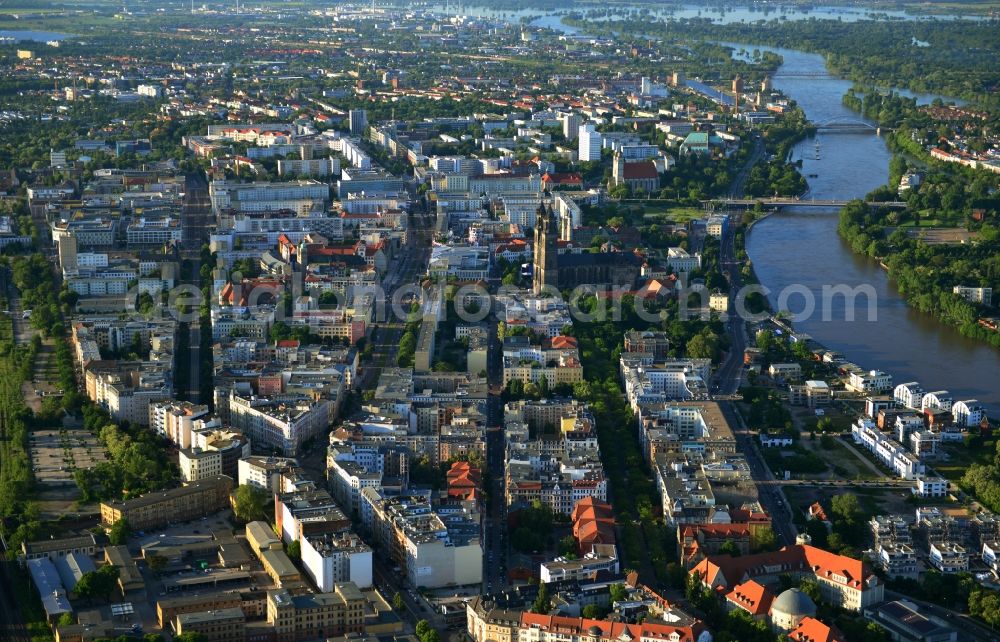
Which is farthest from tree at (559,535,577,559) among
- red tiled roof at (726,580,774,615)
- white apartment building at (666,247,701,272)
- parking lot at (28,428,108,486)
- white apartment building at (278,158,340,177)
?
white apartment building at (278,158,340,177)

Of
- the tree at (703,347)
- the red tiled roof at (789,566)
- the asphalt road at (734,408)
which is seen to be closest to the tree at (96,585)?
the red tiled roof at (789,566)

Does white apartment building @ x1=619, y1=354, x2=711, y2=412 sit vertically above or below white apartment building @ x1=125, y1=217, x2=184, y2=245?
above

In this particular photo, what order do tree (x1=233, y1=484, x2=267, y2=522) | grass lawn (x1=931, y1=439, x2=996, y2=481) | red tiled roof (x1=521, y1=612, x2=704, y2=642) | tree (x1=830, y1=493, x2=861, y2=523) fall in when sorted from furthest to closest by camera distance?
grass lawn (x1=931, y1=439, x2=996, y2=481) < tree (x1=830, y1=493, x2=861, y2=523) < tree (x1=233, y1=484, x2=267, y2=522) < red tiled roof (x1=521, y1=612, x2=704, y2=642)

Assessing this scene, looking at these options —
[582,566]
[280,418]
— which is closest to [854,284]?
[280,418]

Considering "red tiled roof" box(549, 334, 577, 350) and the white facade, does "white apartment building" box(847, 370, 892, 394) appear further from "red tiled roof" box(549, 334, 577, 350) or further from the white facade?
the white facade

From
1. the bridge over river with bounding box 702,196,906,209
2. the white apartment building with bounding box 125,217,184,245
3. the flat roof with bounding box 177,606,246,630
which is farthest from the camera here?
the bridge over river with bounding box 702,196,906,209

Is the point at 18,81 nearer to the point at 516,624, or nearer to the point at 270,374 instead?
the point at 270,374
